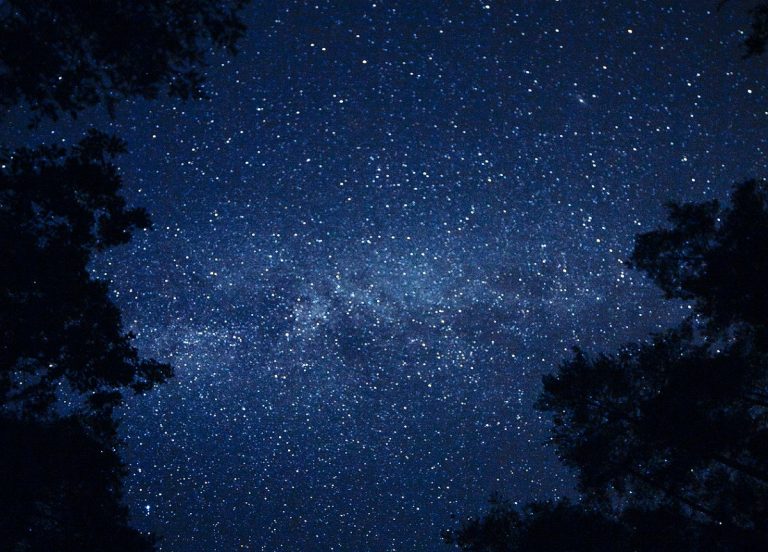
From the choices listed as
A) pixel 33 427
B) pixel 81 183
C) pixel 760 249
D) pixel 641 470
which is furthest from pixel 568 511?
pixel 81 183

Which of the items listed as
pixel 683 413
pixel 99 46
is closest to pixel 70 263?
pixel 99 46

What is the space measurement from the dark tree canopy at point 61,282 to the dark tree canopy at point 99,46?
1110 mm

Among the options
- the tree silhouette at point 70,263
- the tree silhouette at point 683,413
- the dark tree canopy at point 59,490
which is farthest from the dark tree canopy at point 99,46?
the tree silhouette at point 683,413

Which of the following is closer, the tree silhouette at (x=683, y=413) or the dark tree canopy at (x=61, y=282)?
the dark tree canopy at (x=61, y=282)

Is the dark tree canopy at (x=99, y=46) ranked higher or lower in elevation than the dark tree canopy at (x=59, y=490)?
higher

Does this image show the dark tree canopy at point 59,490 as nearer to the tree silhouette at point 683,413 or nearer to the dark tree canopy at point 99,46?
the dark tree canopy at point 99,46

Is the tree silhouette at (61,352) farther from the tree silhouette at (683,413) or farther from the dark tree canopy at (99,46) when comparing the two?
the tree silhouette at (683,413)

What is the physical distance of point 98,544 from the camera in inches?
254

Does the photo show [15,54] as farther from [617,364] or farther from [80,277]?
[617,364]

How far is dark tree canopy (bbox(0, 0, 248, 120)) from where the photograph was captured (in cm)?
446

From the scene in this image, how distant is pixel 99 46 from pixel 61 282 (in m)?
2.89

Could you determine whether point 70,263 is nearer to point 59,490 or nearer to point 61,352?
point 61,352

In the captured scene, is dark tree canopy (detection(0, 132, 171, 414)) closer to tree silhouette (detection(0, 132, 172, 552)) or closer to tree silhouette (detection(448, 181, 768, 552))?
tree silhouette (detection(0, 132, 172, 552))

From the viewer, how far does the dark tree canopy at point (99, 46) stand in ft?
14.6
